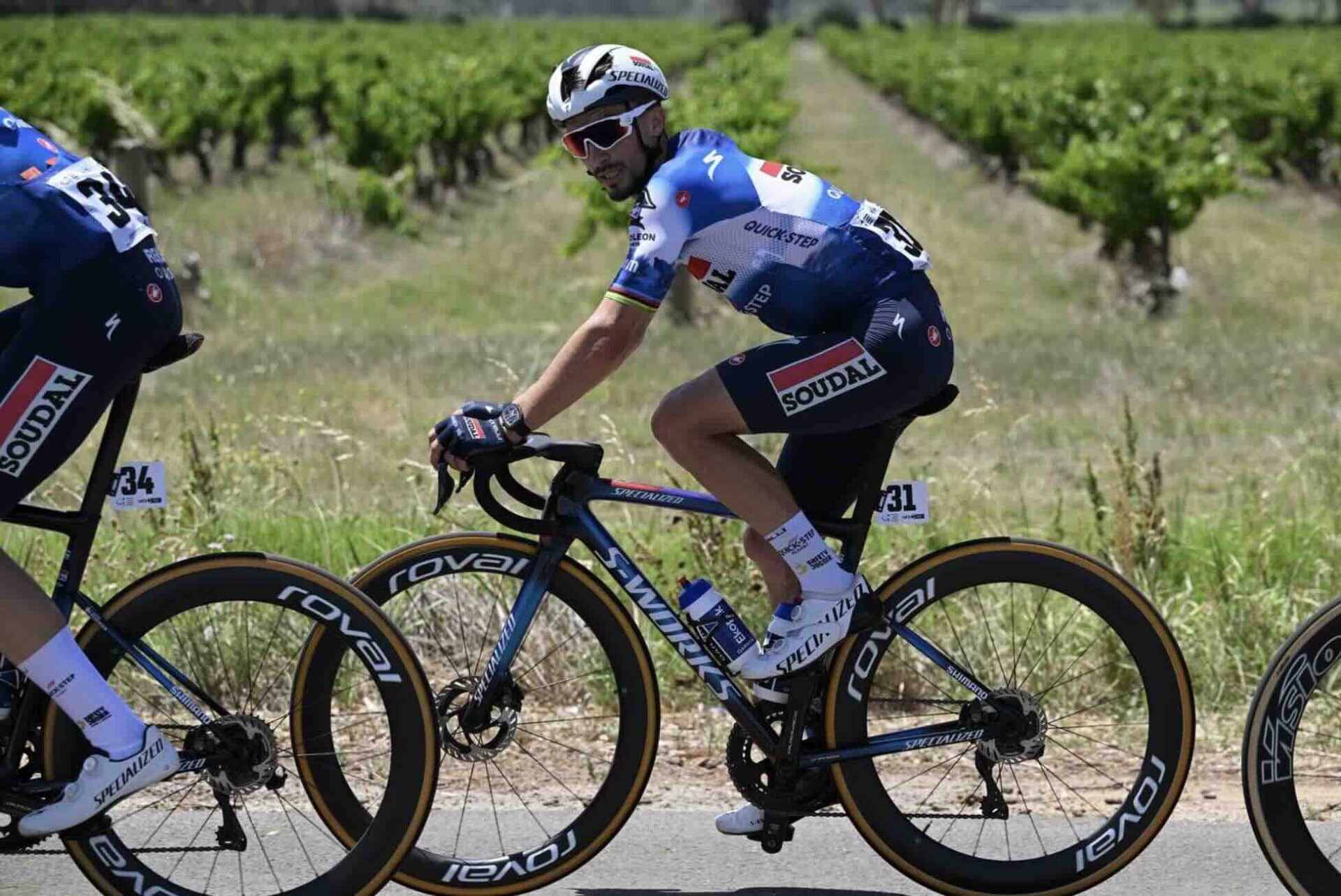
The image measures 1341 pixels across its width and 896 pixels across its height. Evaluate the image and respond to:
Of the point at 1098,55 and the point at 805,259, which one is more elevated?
the point at 805,259

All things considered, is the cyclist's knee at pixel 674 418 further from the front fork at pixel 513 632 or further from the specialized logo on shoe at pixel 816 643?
the specialized logo on shoe at pixel 816 643

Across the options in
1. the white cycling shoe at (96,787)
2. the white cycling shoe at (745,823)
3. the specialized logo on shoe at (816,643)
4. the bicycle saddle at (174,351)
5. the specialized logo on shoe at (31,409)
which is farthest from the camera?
the white cycling shoe at (745,823)

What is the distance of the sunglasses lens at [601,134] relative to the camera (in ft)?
13.3

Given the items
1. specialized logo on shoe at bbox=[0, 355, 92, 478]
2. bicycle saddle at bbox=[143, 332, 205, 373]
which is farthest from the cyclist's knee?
specialized logo on shoe at bbox=[0, 355, 92, 478]

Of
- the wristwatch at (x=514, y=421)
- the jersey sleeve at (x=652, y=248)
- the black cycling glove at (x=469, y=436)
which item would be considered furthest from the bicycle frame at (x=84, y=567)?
the jersey sleeve at (x=652, y=248)

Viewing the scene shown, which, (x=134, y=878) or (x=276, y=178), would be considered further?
(x=276, y=178)

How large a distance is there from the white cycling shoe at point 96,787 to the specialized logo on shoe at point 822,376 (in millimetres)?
1541

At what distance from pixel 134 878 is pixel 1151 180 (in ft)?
50.8

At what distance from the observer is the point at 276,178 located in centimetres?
2905

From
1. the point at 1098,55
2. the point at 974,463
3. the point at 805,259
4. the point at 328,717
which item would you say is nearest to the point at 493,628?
the point at 328,717

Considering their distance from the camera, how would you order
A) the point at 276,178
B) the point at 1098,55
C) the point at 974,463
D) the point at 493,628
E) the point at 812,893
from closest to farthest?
the point at 812,893 < the point at 493,628 < the point at 974,463 < the point at 276,178 < the point at 1098,55

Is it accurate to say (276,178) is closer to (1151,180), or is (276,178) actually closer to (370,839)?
(1151,180)

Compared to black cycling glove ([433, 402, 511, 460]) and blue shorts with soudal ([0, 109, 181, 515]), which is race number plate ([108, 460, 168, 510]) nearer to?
blue shorts with soudal ([0, 109, 181, 515])

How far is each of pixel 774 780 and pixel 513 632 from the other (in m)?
0.70
